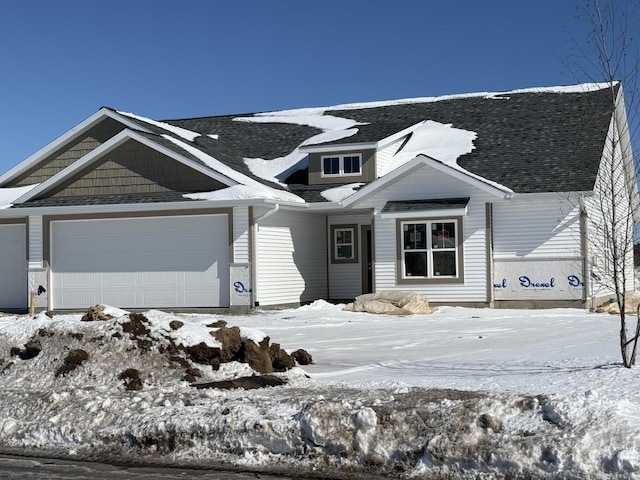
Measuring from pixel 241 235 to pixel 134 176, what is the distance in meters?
3.67

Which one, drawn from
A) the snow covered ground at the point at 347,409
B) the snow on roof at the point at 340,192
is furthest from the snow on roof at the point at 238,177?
the snow covered ground at the point at 347,409

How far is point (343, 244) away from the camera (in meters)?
26.0

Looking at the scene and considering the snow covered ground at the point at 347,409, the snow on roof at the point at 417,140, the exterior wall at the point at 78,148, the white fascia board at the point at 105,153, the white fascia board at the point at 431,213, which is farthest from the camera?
the exterior wall at the point at 78,148

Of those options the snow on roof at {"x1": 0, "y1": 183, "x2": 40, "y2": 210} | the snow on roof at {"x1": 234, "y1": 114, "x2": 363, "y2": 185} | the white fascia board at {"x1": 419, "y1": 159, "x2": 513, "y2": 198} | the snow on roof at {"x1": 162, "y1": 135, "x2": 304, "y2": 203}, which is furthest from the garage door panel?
the white fascia board at {"x1": 419, "y1": 159, "x2": 513, "y2": 198}

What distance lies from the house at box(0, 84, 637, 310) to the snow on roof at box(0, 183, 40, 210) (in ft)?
0.34

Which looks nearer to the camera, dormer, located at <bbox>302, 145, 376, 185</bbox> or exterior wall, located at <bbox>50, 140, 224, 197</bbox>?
exterior wall, located at <bbox>50, 140, 224, 197</bbox>

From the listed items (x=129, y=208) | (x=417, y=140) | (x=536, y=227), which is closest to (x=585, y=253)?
(x=536, y=227)

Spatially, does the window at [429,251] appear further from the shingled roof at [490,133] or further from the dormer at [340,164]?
the dormer at [340,164]

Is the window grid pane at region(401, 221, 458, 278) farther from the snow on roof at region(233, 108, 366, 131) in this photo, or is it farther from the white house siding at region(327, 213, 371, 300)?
the snow on roof at region(233, 108, 366, 131)

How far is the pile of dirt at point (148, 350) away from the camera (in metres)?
10.9

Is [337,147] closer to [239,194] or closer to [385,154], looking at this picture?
[385,154]

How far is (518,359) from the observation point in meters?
11.8

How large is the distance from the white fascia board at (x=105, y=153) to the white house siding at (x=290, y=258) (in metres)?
1.77

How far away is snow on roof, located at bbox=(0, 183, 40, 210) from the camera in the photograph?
24.5m
